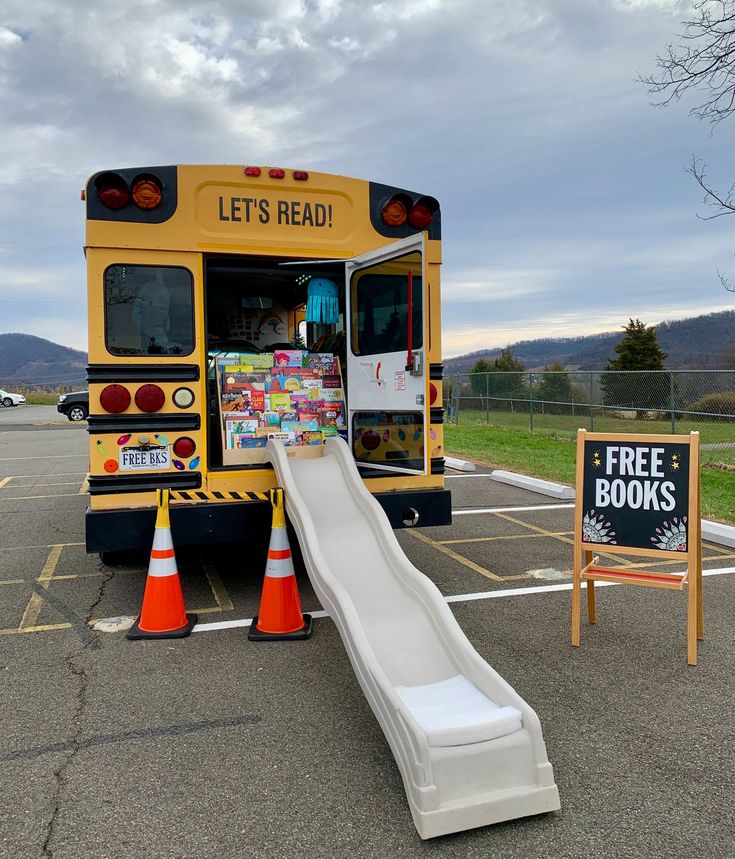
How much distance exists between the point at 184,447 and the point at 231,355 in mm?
1046

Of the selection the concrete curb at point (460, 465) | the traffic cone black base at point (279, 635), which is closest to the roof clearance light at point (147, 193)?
the traffic cone black base at point (279, 635)

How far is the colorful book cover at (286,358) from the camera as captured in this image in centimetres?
561

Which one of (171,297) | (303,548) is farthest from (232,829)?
(171,297)

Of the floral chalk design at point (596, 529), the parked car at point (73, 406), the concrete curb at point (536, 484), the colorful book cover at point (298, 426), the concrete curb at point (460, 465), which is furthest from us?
the parked car at point (73, 406)

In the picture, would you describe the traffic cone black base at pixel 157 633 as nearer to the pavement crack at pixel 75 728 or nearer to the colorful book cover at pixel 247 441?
the pavement crack at pixel 75 728

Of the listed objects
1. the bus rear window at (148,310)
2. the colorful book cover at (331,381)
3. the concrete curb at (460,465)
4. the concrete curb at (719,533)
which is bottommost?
the concrete curb at (719,533)

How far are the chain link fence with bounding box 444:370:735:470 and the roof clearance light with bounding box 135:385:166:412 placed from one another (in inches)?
412

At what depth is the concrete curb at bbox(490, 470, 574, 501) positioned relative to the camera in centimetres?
937

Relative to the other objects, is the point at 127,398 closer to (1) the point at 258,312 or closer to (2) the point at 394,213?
(2) the point at 394,213

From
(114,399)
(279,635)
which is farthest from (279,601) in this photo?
(114,399)

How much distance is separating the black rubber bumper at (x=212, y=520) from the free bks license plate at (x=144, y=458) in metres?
0.28

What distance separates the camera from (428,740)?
2.62 meters

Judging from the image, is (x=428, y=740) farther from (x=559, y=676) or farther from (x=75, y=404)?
(x=75, y=404)

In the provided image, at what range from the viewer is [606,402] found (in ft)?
60.8
